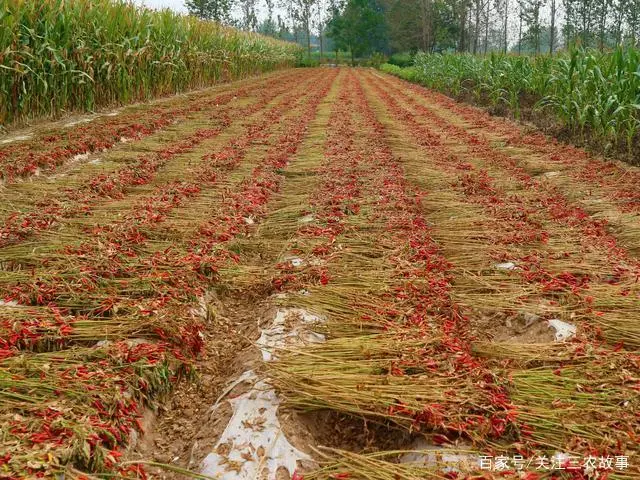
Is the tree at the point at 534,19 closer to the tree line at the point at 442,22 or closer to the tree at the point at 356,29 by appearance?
the tree line at the point at 442,22

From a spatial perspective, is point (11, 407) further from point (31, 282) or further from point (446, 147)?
point (446, 147)

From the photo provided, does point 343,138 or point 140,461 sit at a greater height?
point 343,138

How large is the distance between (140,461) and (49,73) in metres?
8.95

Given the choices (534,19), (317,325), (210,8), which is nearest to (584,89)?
(317,325)

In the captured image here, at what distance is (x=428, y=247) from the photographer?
4055mm

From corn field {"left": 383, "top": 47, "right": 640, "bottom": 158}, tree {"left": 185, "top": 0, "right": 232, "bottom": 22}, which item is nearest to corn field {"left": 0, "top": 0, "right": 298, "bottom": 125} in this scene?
corn field {"left": 383, "top": 47, "right": 640, "bottom": 158}

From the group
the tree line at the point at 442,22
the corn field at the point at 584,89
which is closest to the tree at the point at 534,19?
the tree line at the point at 442,22

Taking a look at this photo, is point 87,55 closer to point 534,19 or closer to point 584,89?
point 584,89

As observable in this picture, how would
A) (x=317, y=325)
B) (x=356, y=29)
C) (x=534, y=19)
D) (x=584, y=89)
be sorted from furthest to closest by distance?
(x=356, y=29) < (x=534, y=19) < (x=584, y=89) < (x=317, y=325)

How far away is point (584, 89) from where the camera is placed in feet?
27.8

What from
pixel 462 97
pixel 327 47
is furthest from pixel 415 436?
pixel 327 47

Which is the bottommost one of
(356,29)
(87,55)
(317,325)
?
(317,325)

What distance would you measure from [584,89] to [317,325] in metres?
7.45

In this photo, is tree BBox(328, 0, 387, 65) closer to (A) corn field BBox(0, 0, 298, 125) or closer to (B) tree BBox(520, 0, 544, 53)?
(B) tree BBox(520, 0, 544, 53)
